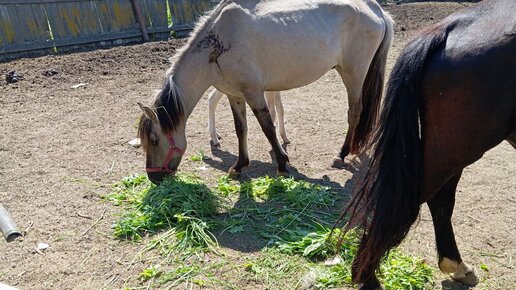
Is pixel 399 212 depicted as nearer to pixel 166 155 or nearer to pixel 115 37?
pixel 166 155

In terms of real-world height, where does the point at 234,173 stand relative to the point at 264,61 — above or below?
below

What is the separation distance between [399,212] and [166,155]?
98.8 inches

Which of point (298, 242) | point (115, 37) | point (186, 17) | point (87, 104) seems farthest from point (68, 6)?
point (298, 242)

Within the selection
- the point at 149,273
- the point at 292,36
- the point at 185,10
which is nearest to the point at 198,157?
the point at 292,36

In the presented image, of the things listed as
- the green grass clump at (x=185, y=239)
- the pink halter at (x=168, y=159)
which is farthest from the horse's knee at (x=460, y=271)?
the pink halter at (x=168, y=159)

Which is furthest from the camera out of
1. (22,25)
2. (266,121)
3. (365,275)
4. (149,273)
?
(22,25)

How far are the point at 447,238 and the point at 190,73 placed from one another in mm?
2703

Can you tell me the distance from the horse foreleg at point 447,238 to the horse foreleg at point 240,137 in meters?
2.34

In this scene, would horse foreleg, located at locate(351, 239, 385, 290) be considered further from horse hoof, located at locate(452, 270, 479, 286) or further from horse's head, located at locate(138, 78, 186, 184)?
horse's head, located at locate(138, 78, 186, 184)

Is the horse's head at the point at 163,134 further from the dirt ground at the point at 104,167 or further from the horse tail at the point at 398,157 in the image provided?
the horse tail at the point at 398,157

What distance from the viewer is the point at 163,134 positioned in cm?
401

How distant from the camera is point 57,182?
4.44m

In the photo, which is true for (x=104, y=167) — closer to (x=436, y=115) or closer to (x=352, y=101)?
(x=352, y=101)

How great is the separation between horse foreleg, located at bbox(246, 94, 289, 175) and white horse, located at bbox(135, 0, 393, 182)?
0.01m
